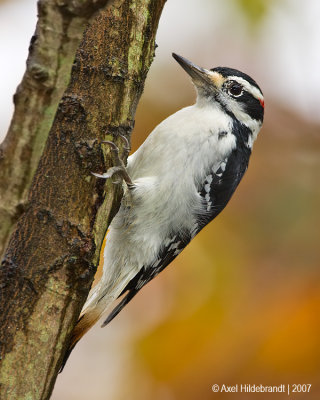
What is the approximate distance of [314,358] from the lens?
3119 mm

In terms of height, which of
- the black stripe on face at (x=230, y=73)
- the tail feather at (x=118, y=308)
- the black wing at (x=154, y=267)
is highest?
the black stripe on face at (x=230, y=73)

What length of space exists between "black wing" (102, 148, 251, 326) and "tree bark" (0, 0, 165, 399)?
95cm

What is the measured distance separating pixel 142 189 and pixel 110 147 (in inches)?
29.7

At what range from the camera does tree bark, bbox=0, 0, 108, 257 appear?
136 cm

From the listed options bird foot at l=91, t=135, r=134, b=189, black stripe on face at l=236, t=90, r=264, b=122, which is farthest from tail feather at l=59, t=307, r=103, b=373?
black stripe on face at l=236, t=90, r=264, b=122

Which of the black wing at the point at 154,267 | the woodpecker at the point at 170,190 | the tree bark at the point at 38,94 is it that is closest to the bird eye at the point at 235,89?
the woodpecker at the point at 170,190

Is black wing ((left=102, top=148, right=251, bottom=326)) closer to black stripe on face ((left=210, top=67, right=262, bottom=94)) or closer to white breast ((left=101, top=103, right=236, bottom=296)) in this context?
white breast ((left=101, top=103, right=236, bottom=296))

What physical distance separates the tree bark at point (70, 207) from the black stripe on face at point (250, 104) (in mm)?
1330

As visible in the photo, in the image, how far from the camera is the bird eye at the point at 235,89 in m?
3.56

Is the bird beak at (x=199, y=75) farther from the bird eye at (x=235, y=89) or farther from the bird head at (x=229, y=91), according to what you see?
the bird eye at (x=235, y=89)

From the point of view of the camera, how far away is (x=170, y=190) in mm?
3066

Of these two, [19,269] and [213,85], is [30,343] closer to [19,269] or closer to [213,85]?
[19,269]

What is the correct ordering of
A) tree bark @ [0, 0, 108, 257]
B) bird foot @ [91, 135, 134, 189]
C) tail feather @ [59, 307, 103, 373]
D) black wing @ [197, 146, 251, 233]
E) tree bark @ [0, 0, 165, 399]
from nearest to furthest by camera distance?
1. tree bark @ [0, 0, 108, 257]
2. tree bark @ [0, 0, 165, 399]
3. bird foot @ [91, 135, 134, 189]
4. tail feather @ [59, 307, 103, 373]
5. black wing @ [197, 146, 251, 233]

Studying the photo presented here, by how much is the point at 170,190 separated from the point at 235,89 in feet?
3.15
